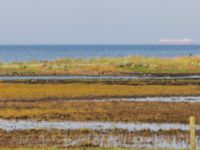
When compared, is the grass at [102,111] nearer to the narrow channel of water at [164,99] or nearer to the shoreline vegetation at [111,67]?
the narrow channel of water at [164,99]

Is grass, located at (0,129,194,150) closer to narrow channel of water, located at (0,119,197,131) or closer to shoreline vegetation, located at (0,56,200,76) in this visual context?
narrow channel of water, located at (0,119,197,131)

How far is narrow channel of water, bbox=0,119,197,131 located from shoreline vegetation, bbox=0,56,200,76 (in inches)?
1721

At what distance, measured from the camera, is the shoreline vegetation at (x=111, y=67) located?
3135 inches

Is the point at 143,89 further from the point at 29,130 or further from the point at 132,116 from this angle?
the point at 29,130

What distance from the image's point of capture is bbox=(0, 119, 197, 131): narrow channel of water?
102 feet

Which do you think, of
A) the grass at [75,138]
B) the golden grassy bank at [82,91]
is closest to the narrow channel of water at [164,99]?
the golden grassy bank at [82,91]

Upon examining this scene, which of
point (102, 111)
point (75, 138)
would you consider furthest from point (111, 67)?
point (75, 138)

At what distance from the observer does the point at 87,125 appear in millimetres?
31953

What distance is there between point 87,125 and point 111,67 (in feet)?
174

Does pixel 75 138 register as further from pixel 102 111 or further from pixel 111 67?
pixel 111 67

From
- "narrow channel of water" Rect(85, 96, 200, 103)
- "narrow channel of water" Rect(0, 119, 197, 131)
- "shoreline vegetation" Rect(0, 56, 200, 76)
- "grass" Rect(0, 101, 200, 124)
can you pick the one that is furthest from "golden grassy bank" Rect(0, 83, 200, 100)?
"shoreline vegetation" Rect(0, 56, 200, 76)

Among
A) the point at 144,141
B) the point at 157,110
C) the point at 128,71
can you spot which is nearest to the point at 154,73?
the point at 128,71

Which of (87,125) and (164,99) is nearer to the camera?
(87,125)

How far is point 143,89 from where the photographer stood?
5322cm
